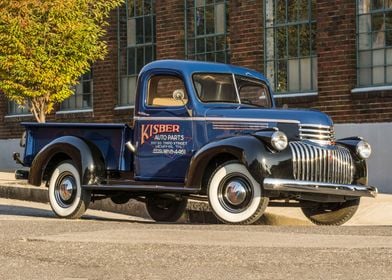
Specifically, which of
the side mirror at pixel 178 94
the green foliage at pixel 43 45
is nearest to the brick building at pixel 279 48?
the green foliage at pixel 43 45

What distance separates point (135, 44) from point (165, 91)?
12.1 metres

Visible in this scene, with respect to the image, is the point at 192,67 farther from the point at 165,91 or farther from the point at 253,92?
the point at 253,92

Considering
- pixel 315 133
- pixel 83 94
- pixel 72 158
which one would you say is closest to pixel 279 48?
pixel 83 94

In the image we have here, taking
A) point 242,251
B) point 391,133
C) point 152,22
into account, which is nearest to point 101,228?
point 242,251

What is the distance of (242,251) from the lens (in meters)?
9.52

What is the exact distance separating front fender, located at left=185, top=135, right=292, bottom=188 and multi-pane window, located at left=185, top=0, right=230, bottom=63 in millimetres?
10489

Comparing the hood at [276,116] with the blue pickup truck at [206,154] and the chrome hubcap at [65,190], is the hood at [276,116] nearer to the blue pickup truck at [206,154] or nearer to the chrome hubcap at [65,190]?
the blue pickup truck at [206,154]

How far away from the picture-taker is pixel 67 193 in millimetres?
14477

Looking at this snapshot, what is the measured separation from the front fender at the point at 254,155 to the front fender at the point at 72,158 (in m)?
1.83

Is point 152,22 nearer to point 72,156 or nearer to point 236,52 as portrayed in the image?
point 236,52

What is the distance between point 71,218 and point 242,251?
528 cm

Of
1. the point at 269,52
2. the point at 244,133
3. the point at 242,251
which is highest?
the point at 269,52

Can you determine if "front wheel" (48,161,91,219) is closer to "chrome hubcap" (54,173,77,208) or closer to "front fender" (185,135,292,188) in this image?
"chrome hubcap" (54,173,77,208)

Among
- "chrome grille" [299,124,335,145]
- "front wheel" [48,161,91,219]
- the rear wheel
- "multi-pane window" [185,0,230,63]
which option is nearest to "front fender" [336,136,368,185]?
"chrome grille" [299,124,335,145]
